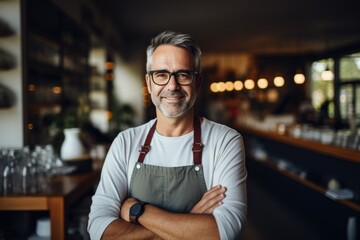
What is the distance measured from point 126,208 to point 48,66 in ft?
10.1

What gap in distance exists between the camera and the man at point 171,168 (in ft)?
5.56

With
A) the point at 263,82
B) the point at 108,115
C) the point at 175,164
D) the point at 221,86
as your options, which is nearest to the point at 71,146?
the point at 175,164

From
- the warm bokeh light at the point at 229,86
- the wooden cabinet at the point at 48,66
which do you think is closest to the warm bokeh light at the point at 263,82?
the warm bokeh light at the point at 229,86

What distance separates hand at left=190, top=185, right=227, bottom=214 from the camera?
1710 mm

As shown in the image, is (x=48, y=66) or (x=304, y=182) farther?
(x=304, y=182)

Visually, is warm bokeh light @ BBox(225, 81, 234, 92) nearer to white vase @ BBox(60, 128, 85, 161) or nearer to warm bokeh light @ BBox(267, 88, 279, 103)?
warm bokeh light @ BBox(267, 88, 279, 103)

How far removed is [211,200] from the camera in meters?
1.72

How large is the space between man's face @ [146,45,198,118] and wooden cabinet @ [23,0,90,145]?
7.25 ft

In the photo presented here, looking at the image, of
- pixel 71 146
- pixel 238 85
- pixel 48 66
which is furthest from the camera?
pixel 238 85

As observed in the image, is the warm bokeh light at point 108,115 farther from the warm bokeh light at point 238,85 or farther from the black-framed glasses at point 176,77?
the black-framed glasses at point 176,77

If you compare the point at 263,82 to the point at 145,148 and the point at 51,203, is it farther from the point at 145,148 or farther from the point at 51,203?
the point at 145,148

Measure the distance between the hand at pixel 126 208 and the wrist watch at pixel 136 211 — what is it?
0.10 ft

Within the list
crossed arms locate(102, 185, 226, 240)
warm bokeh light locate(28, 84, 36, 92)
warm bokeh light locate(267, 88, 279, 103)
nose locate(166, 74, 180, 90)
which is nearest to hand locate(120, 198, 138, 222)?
crossed arms locate(102, 185, 226, 240)

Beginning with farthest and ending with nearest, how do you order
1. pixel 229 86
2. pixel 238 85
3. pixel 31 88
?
pixel 229 86
pixel 238 85
pixel 31 88
